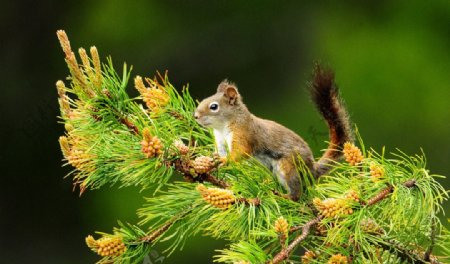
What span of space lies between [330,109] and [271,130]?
0.35ft

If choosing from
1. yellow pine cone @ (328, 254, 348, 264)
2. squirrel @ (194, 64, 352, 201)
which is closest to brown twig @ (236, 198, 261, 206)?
yellow pine cone @ (328, 254, 348, 264)

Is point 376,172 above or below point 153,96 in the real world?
below

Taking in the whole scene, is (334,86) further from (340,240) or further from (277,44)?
(277,44)

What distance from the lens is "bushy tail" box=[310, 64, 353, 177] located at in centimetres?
168

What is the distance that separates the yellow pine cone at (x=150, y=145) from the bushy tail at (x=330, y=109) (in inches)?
17.4

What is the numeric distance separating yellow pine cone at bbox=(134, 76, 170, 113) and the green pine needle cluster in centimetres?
8

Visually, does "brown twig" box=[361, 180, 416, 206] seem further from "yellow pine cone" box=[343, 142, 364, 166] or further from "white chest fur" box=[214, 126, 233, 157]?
"white chest fur" box=[214, 126, 233, 157]

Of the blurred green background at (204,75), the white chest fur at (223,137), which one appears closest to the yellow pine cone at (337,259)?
the white chest fur at (223,137)

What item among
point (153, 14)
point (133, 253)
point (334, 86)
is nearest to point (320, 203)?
point (133, 253)

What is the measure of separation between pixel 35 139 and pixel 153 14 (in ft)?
2.60

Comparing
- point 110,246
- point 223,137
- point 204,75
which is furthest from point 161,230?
point 204,75

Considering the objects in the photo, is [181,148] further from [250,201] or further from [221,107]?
[221,107]

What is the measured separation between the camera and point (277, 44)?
4523mm

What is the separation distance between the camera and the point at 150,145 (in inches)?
50.6
